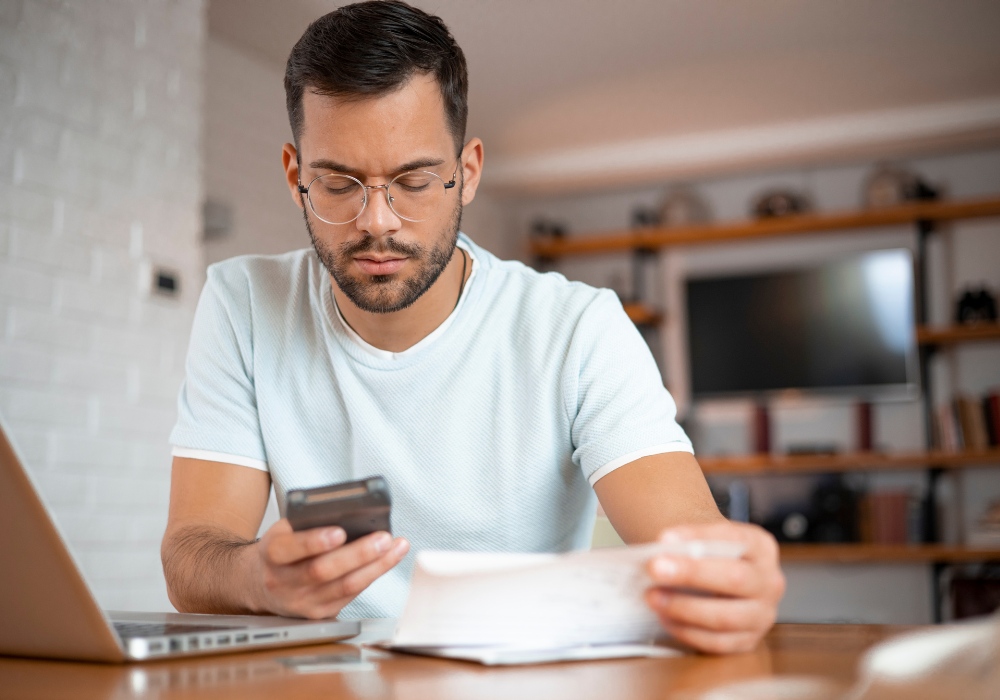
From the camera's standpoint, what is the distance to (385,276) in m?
1.09

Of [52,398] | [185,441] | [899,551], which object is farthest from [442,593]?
[899,551]

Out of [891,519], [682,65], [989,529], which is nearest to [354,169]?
[682,65]

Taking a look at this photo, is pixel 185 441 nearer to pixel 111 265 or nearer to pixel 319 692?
pixel 319 692

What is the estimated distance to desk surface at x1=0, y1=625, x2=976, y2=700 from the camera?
0.48 m

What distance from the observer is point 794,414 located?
14.8 ft

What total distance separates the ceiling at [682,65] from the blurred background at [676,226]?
16mm

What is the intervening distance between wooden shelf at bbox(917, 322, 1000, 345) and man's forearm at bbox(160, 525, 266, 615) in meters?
3.91

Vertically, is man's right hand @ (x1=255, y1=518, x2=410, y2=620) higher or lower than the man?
lower

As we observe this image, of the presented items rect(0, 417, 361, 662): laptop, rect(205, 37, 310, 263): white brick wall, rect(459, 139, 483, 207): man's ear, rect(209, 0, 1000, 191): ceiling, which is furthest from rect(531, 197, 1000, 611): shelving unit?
rect(0, 417, 361, 662): laptop

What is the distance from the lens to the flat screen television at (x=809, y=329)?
14.0 feet

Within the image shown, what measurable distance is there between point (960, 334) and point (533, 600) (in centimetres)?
410

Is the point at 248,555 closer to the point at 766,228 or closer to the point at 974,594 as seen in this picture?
the point at 974,594

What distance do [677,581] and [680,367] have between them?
14.1 ft

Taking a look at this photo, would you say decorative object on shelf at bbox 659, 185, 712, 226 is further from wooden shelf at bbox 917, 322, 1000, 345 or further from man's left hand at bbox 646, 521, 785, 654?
man's left hand at bbox 646, 521, 785, 654
